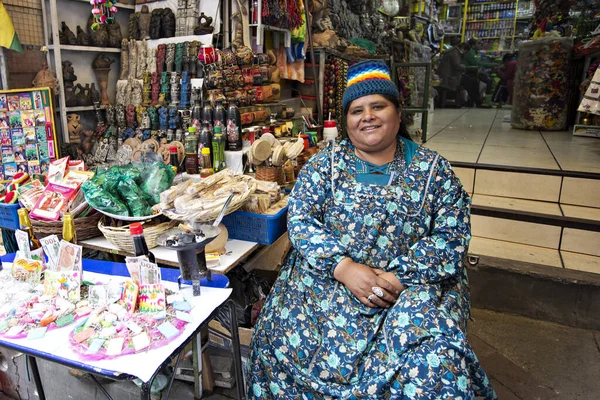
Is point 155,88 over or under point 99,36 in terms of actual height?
under

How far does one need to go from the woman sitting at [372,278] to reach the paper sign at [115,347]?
59cm

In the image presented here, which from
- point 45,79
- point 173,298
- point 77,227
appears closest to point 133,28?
point 45,79

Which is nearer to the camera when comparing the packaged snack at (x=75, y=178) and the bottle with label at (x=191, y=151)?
the packaged snack at (x=75, y=178)

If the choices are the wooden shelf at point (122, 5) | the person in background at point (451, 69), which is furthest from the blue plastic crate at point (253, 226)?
the person in background at point (451, 69)

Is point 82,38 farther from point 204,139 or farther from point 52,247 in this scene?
point 52,247

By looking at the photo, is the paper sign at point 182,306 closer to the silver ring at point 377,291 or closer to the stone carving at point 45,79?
the silver ring at point 377,291

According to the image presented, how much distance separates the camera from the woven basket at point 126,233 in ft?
5.54

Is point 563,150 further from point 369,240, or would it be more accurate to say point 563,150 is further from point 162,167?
point 162,167

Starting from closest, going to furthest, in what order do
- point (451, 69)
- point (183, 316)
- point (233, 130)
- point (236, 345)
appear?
1. point (183, 316)
2. point (236, 345)
3. point (233, 130)
4. point (451, 69)

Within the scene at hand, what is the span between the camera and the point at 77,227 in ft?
5.98

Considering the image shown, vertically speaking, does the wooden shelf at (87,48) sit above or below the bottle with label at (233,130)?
above

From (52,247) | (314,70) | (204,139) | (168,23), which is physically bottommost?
(52,247)

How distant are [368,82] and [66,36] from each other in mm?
2996

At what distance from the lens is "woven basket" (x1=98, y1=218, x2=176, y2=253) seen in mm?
1689
